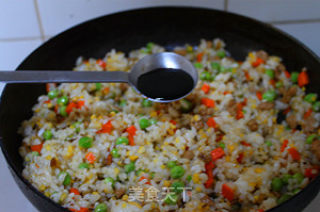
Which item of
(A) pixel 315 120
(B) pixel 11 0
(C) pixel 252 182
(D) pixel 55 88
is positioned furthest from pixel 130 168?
(B) pixel 11 0

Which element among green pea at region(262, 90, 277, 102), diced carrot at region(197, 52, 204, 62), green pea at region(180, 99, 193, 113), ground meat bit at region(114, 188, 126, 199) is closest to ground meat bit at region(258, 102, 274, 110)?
green pea at region(262, 90, 277, 102)

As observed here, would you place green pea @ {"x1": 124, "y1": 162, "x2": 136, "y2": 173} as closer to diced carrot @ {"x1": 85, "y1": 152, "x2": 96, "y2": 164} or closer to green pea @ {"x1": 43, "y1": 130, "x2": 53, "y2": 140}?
diced carrot @ {"x1": 85, "y1": 152, "x2": 96, "y2": 164}

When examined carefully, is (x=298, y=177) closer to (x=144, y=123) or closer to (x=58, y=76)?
(x=144, y=123)

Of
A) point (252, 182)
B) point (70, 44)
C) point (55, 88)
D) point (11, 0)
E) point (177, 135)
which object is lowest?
point (252, 182)

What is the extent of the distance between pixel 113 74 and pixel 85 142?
14.9 inches

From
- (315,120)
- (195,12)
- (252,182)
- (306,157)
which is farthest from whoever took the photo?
(195,12)

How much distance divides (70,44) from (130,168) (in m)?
0.91

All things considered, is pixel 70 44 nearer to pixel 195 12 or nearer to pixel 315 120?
pixel 195 12

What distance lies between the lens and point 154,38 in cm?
232

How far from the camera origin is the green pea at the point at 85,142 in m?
1.74

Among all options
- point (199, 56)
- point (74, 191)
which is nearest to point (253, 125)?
point (199, 56)

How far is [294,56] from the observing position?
205 centimetres

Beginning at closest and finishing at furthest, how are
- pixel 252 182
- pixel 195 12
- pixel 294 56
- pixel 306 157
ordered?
pixel 252 182
pixel 306 157
pixel 294 56
pixel 195 12

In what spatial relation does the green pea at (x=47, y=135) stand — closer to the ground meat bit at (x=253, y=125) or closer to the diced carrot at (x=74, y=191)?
the diced carrot at (x=74, y=191)
